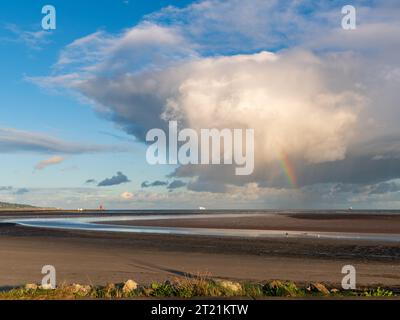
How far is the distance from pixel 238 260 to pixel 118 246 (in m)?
11.8

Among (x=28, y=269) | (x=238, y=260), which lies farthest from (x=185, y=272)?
(x=28, y=269)

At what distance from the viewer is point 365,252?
30.5 meters

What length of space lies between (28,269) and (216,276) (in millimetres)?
8655

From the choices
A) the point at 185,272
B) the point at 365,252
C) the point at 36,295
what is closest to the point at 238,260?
the point at 185,272
